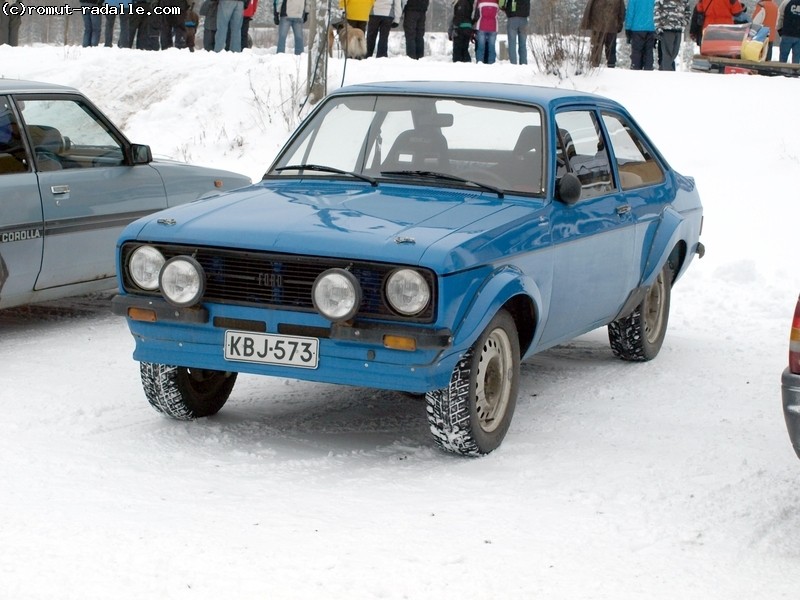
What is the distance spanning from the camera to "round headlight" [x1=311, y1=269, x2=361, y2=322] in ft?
17.6

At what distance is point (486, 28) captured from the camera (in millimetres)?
20625

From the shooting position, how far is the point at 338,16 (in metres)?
21.4

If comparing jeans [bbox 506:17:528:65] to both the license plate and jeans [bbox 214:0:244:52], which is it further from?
the license plate

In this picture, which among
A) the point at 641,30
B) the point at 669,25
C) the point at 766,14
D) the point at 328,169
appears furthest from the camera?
the point at 766,14

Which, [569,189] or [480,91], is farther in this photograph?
[480,91]

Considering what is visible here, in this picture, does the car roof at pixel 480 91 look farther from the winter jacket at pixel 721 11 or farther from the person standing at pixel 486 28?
the winter jacket at pixel 721 11

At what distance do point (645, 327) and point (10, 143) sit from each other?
4.14 meters

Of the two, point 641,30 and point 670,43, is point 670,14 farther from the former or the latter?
point 670,43

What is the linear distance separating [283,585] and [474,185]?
2.80 m

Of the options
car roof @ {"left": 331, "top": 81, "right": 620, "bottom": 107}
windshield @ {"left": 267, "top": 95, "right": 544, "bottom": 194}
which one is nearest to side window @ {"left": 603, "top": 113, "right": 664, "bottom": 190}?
car roof @ {"left": 331, "top": 81, "right": 620, "bottom": 107}

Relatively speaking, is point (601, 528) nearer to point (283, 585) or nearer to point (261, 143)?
point (283, 585)

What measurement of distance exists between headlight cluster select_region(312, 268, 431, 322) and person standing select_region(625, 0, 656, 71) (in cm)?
1439

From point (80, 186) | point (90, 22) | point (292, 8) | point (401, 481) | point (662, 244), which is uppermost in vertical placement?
point (292, 8)

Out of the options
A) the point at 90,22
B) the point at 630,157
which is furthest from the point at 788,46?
the point at 630,157
